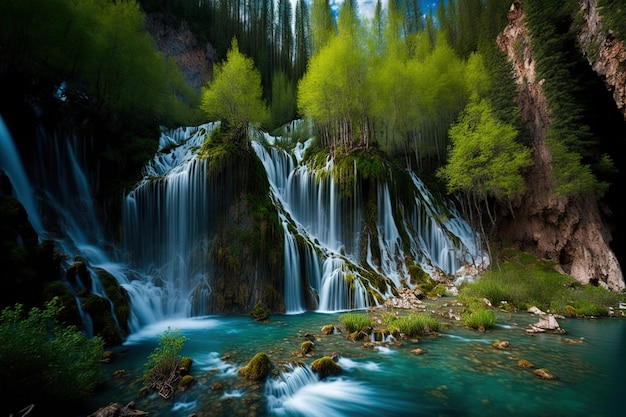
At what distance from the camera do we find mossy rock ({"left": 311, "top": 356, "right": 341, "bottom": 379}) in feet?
18.9

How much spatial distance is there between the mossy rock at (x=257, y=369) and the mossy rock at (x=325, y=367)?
3.29 ft

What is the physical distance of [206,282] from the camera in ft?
41.1

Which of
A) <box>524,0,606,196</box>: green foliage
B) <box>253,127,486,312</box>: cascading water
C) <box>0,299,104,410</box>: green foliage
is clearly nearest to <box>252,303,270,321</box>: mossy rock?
<box>253,127,486,312</box>: cascading water

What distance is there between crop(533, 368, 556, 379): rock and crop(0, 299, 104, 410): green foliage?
857 cm

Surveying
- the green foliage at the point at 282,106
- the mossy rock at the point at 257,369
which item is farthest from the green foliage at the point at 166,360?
the green foliage at the point at 282,106

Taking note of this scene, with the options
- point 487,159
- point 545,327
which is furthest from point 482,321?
point 487,159

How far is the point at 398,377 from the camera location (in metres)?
5.72

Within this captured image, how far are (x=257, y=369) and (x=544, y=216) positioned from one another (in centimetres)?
2188

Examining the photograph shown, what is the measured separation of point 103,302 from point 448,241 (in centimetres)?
2102

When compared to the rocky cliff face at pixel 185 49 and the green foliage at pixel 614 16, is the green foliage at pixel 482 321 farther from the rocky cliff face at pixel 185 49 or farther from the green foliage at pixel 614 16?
the rocky cliff face at pixel 185 49

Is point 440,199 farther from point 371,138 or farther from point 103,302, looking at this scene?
point 103,302

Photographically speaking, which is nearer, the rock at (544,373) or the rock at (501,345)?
the rock at (544,373)

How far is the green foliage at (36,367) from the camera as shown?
335 centimetres

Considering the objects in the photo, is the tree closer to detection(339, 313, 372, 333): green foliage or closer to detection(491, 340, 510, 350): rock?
detection(339, 313, 372, 333): green foliage
